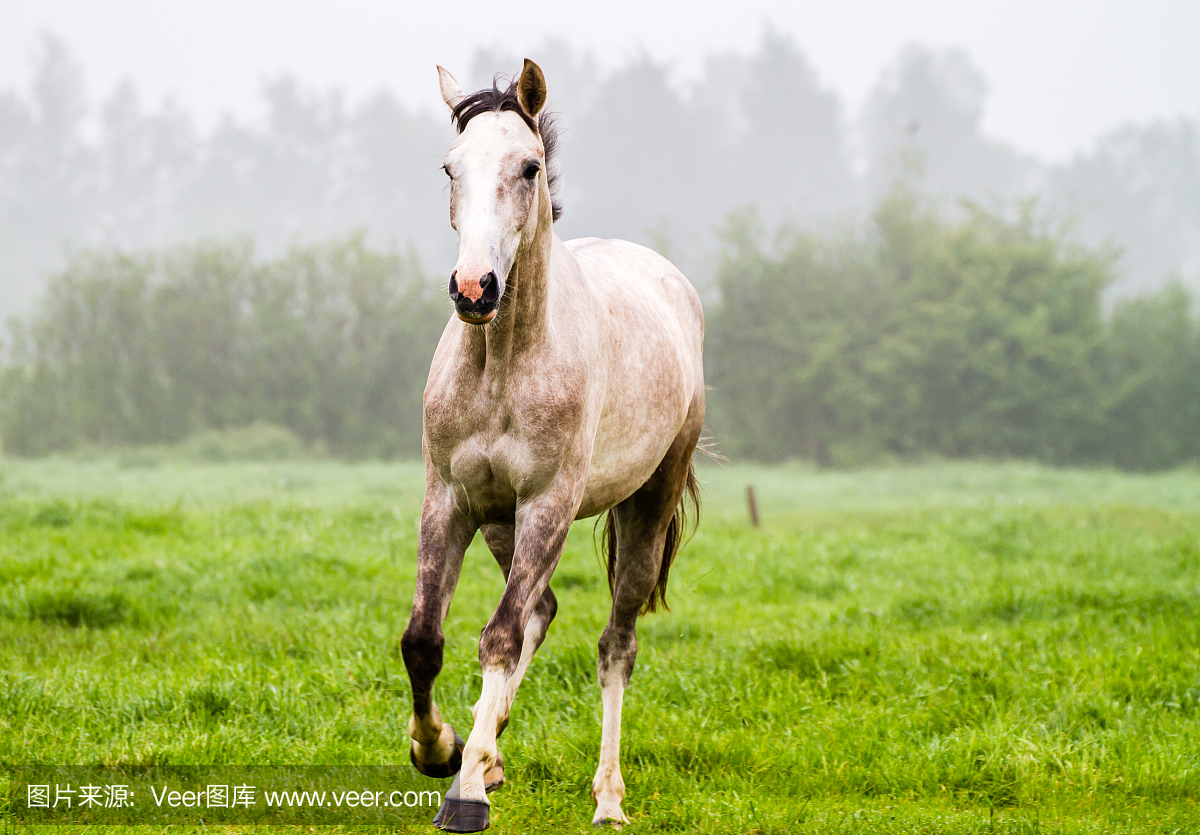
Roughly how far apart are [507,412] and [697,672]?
11.0 feet

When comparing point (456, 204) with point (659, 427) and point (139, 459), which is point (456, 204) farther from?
point (139, 459)

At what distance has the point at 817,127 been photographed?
7362 centimetres

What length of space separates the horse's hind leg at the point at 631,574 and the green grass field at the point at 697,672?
31 cm

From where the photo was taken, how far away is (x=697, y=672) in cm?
600

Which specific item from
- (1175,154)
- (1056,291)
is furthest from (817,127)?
(1056,291)

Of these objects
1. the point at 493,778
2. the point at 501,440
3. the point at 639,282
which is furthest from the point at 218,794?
the point at 639,282

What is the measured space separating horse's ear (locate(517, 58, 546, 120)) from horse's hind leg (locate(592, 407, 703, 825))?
1868mm

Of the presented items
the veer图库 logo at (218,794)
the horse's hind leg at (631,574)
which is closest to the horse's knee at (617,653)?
the horse's hind leg at (631,574)

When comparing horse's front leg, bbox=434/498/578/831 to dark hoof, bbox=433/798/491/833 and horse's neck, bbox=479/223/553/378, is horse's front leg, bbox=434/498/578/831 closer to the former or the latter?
dark hoof, bbox=433/798/491/833

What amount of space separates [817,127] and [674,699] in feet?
242

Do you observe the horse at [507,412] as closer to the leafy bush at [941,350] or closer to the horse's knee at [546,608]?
the horse's knee at [546,608]

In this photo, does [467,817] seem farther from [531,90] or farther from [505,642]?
[531,90]

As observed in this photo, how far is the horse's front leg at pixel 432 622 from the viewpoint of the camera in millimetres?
3180

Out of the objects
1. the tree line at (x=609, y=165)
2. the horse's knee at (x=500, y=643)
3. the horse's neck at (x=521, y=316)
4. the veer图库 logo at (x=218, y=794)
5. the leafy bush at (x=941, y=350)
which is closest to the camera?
the horse's knee at (x=500, y=643)
